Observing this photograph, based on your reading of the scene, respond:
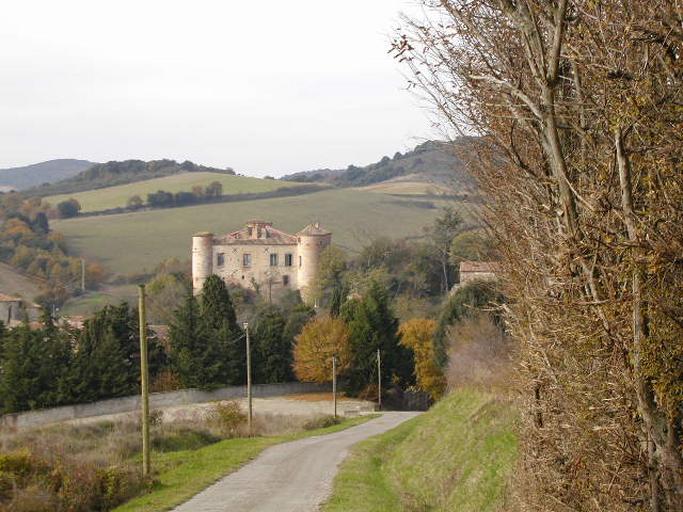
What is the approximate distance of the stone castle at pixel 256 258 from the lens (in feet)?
349

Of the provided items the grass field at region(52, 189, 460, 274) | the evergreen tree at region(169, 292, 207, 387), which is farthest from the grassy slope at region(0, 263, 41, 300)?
the evergreen tree at region(169, 292, 207, 387)

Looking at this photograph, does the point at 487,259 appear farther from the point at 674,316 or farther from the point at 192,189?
the point at 192,189

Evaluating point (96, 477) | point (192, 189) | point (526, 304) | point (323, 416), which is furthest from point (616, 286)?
point (192, 189)

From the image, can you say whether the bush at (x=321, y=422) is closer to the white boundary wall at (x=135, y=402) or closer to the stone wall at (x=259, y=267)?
the white boundary wall at (x=135, y=402)

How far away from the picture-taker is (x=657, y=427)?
262 inches

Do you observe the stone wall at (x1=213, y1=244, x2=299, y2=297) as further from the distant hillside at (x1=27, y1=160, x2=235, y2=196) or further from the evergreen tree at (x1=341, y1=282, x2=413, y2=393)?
the distant hillside at (x1=27, y1=160, x2=235, y2=196)

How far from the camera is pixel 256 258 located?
A: 108125mm

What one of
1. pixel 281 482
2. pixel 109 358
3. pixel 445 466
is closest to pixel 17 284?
pixel 109 358

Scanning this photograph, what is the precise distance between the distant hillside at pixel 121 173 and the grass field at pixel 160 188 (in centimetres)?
970

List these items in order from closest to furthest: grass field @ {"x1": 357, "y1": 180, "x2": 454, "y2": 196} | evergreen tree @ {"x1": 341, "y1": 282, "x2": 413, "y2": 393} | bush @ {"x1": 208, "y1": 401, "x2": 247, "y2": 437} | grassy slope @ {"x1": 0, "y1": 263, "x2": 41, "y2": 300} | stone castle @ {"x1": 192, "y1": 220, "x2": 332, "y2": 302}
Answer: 1. bush @ {"x1": 208, "y1": 401, "x2": 247, "y2": 437}
2. evergreen tree @ {"x1": 341, "y1": 282, "x2": 413, "y2": 393}
3. grassy slope @ {"x1": 0, "y1": 263, "x2": 41, "y2": 300}
4. stone castle @ {"x1": 192, "y1": 220, "x2": 332, "y2": 302}
5. grass field @ {"x1": 357, "y1": 180, "x2": 454, "y2": 196}

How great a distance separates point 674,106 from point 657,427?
203cm

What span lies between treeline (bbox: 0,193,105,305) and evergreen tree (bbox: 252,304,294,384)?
125 ft

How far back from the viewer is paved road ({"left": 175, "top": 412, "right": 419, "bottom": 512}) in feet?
56.8

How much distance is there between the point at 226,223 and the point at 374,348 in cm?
6905
